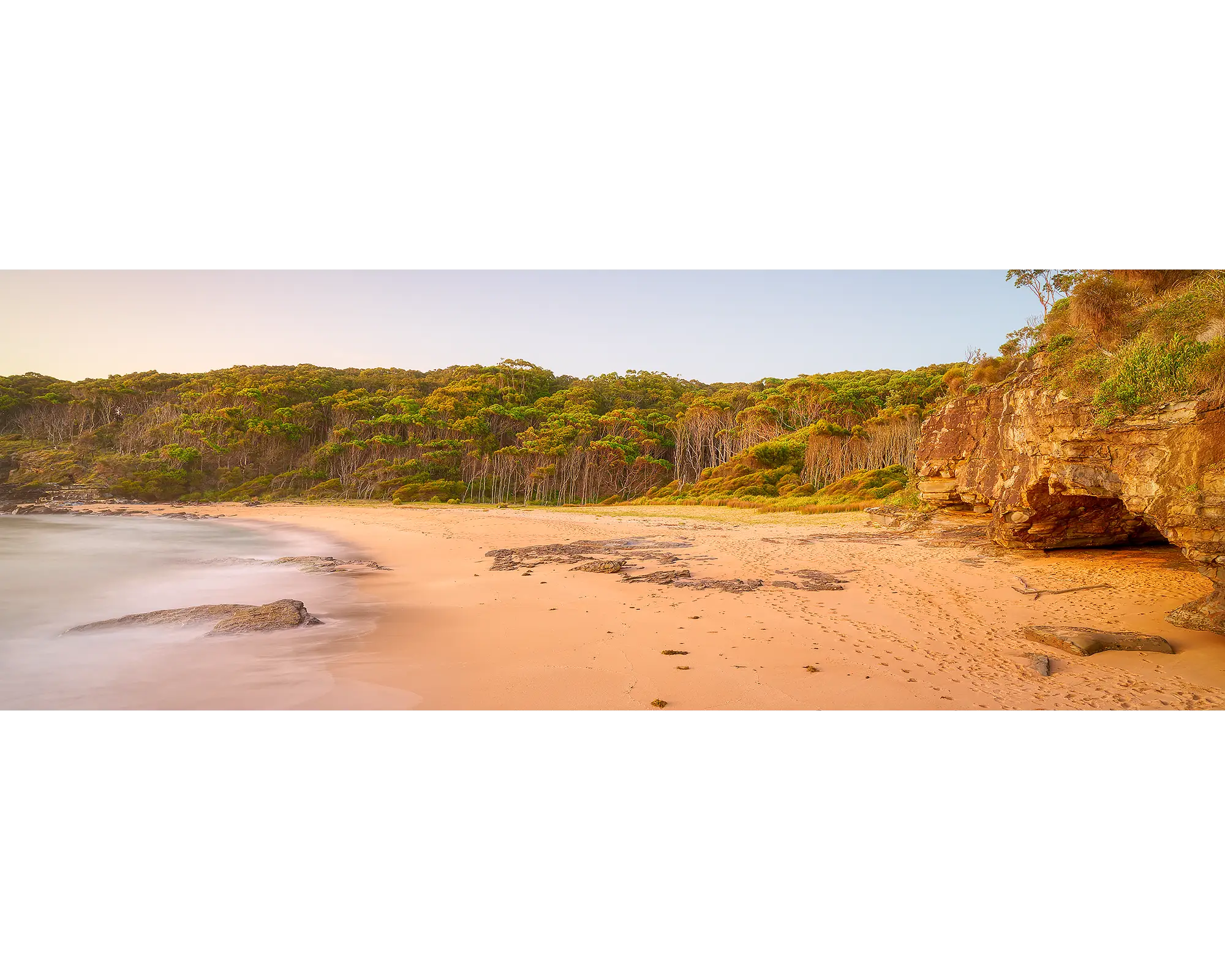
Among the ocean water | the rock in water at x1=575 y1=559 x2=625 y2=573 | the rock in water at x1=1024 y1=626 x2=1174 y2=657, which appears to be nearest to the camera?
the ocean water

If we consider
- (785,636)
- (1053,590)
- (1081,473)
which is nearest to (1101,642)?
(1053,590)

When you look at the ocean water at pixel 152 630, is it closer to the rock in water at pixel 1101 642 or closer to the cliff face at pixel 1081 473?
the rock in water at pixel 1101 642

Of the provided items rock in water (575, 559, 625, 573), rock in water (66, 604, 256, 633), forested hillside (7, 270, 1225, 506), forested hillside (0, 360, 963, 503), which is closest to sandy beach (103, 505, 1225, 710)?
rock in water (575, 559, 625, 573)

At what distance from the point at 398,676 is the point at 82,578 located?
743 centimetres

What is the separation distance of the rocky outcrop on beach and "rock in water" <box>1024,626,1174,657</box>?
6900 mm

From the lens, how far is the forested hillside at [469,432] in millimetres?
19047

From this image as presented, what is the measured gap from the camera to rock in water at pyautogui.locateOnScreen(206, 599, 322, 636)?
220 inches

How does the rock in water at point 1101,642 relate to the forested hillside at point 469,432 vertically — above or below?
below

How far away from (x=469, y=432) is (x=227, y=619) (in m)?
25.5

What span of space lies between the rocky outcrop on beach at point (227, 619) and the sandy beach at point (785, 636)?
34.2 inches

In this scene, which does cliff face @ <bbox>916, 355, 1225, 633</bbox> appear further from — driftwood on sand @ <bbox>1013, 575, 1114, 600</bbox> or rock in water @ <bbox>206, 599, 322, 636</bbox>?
rock in water @ <bbox>206, 599, 322, 636</bbox>

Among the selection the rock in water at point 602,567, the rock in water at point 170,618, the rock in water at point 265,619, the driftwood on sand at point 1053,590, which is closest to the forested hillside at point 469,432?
the rock in water at point 170,618

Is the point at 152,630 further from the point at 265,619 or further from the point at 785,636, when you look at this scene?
the point at 785,636
